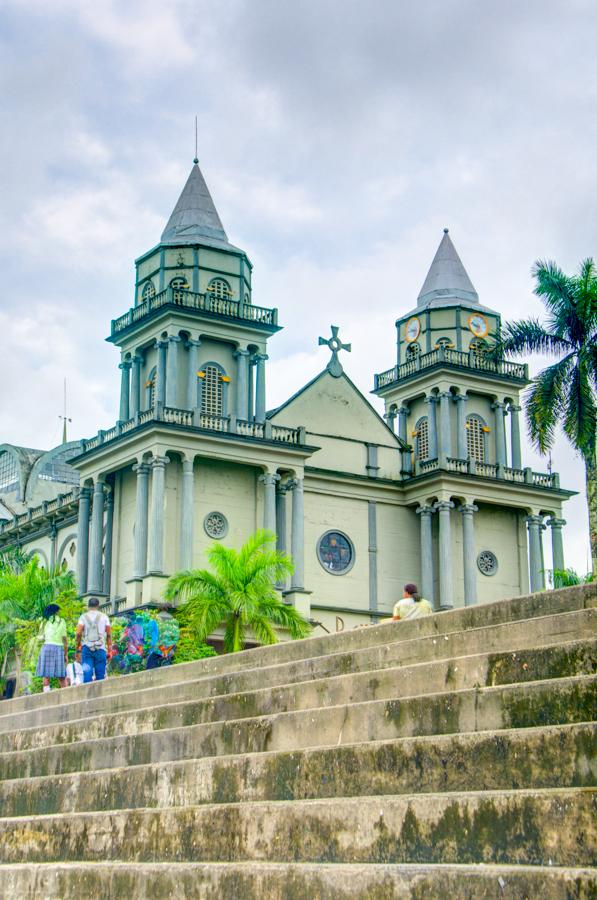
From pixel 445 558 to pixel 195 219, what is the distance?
15.2 metres

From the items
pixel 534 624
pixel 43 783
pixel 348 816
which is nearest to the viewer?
pixel 348 816

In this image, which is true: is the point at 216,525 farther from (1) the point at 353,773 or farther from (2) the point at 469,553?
(1) the point at 353,773

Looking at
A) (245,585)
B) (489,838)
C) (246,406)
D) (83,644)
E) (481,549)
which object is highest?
(246,406)

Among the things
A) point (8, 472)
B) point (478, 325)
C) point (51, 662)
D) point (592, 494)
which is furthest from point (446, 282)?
point (51, 662)

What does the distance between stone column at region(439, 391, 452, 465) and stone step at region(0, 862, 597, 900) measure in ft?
133

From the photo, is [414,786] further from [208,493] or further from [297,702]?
[208,493]

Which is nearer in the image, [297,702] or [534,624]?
[534,624]

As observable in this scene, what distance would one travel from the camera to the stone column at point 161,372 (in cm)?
4478

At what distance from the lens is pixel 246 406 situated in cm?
4603

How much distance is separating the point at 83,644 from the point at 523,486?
32.5 metres

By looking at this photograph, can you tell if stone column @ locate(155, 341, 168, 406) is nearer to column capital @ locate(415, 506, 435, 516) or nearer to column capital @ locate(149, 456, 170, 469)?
column capital @ locate(149, 456, 170, 469)

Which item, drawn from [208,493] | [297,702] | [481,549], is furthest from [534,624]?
[481,549]

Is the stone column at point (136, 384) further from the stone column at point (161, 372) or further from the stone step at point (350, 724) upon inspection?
the stone step at point (350, 724)

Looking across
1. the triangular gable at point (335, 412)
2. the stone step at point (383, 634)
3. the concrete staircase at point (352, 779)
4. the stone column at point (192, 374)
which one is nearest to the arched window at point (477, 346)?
the triangular gable at point (335, 412)
